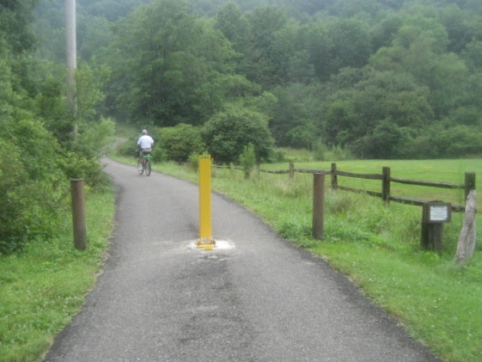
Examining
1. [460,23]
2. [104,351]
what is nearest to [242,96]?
[460,23]

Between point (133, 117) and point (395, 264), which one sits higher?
point (133, 117)

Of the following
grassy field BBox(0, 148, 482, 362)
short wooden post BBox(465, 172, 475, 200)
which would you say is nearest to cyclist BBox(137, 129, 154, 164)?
grassy field BBox(0, 148, 482, 362)

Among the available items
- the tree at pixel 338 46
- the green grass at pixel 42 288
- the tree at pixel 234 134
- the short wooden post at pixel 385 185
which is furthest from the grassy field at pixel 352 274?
the tree at pixel 338 46

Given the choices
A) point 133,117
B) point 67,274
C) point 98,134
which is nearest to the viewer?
point 67,274

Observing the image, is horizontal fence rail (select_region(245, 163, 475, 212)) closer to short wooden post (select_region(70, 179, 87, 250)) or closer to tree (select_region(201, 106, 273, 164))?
short wooden post (select_region(70, 179, 87, 250))

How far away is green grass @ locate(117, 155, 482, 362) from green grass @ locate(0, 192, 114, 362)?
3.23m

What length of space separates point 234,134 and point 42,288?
3674cm

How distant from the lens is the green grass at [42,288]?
17.4 feet

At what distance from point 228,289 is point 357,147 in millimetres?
67148

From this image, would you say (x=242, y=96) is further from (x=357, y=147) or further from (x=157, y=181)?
(x=157, y=181)

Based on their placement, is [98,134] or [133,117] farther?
[133,117]

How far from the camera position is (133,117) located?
6506 centimetres

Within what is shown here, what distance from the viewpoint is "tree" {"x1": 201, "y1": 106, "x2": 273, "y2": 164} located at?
42594 mm

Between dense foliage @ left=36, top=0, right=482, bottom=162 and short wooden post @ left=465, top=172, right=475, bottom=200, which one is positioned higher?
dense foliage @ left=36, top=0, right=482, bottom=162
